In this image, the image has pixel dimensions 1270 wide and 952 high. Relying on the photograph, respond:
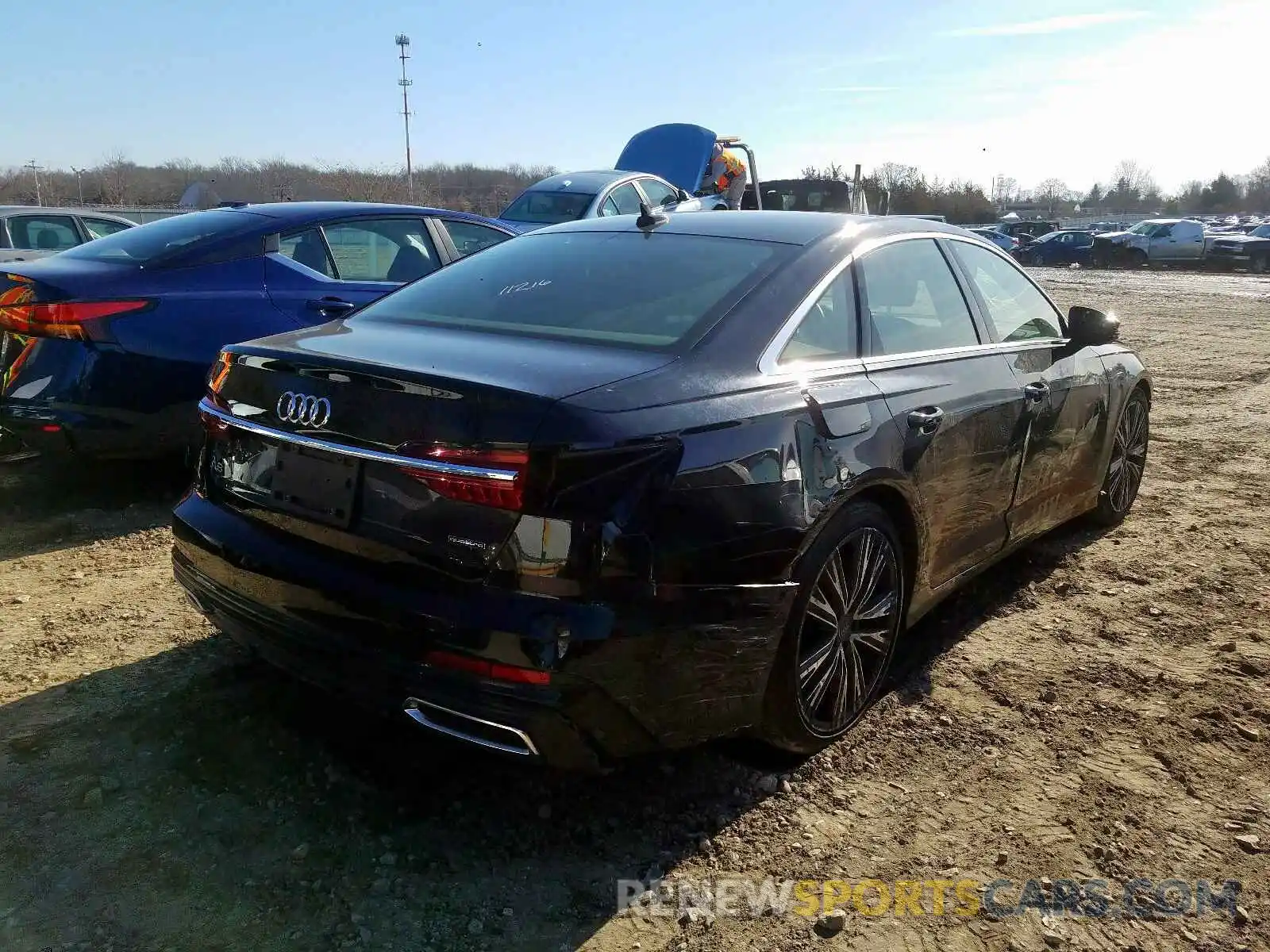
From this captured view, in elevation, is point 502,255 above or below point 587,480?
above

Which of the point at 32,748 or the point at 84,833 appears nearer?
the point at 84,833

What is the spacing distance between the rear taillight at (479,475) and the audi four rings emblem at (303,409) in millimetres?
344

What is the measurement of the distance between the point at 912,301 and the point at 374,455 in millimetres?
2036

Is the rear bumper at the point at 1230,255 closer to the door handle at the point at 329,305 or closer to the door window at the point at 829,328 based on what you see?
the door handle at the point at 329,305

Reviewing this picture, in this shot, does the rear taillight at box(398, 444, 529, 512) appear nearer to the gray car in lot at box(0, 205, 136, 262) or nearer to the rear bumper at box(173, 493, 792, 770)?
the rear bumper at box(173, 493, 792, 770)

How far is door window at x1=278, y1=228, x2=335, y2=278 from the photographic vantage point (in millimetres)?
5273

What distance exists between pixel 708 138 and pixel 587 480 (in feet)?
47.0

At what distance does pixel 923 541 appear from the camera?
3.20 metres

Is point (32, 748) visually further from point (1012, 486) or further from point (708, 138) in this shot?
point (708, 138)

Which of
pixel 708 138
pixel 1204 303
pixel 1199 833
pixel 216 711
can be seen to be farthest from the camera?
pixel 1204 303

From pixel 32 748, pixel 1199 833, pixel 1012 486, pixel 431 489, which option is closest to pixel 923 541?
pixel 1012 486

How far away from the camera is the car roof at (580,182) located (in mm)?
11492

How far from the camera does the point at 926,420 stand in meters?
3.11

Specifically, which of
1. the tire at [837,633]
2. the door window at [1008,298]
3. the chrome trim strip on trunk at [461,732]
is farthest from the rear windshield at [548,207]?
the chrome trim strip on trunk at [461,732]
